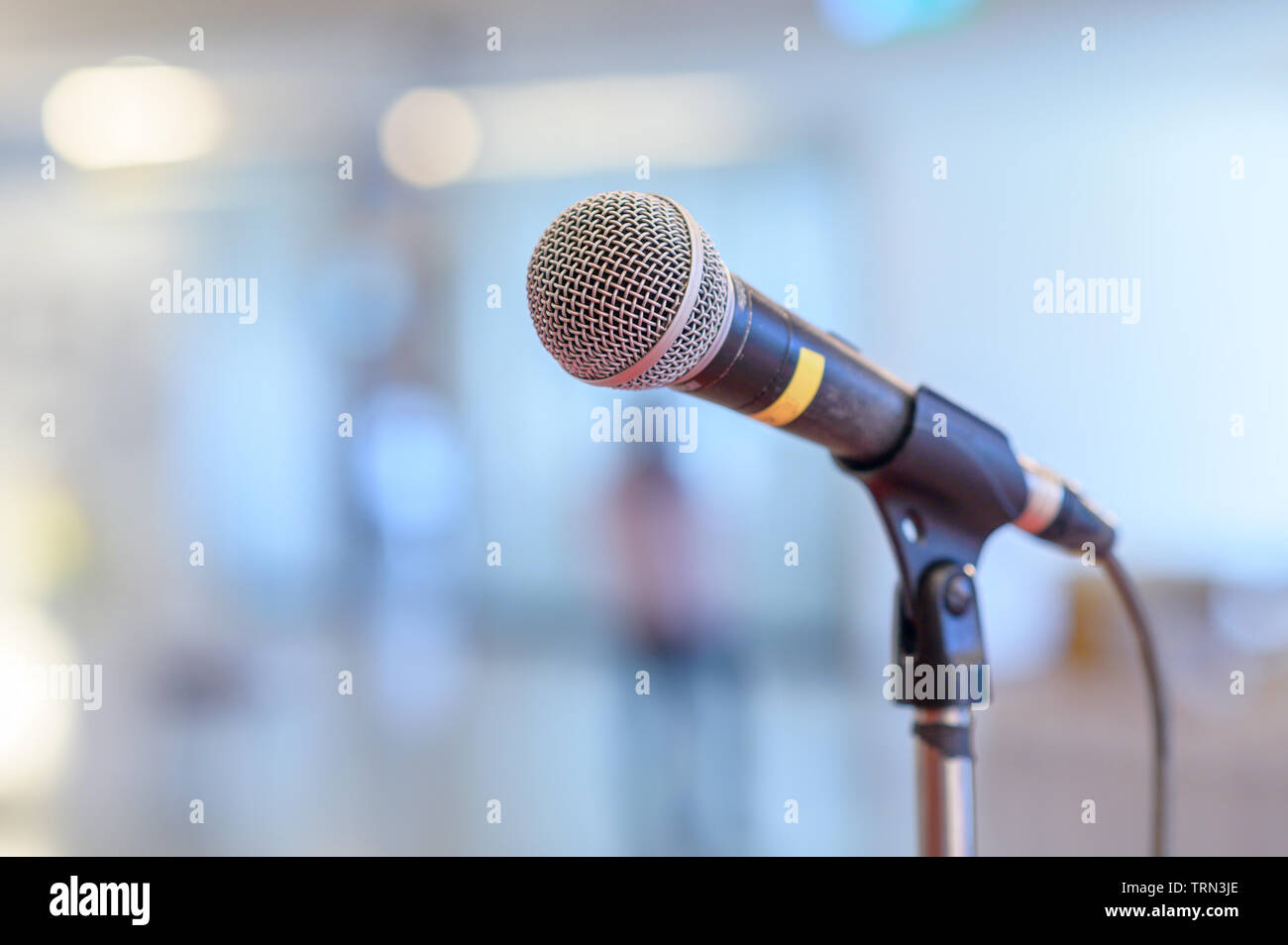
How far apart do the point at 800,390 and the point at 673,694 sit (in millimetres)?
2845

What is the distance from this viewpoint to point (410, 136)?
14.4ft

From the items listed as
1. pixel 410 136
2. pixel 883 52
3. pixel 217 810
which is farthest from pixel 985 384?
pixel 217 810

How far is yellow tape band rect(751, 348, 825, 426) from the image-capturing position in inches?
28.0

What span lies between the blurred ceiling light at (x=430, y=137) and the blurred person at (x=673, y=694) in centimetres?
183
